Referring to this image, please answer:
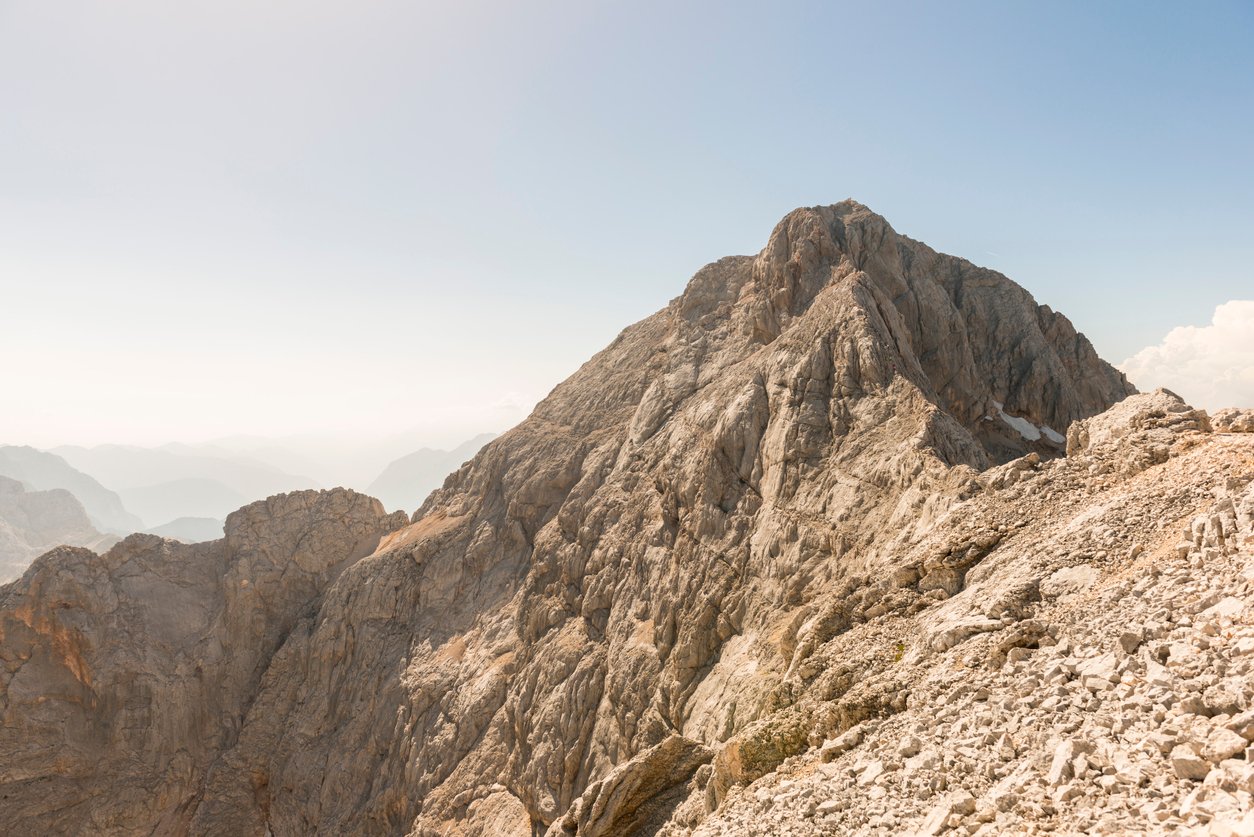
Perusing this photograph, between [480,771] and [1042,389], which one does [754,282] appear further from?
[480,771]

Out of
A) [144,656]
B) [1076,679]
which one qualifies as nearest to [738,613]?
[1076,679]

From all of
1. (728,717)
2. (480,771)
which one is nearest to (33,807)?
(480,771)

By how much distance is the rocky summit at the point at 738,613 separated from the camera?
11.2m

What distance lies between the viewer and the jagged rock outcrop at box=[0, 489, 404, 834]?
53.2 m

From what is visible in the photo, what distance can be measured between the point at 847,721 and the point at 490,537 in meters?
45.0

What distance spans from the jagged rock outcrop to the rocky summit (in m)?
0.24

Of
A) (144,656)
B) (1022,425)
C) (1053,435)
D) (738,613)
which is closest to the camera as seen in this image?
(738,613)

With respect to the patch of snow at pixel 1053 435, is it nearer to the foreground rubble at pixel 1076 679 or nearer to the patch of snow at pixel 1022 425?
the patch of snow at pixel 1022 425

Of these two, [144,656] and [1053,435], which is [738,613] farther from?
[144,656]

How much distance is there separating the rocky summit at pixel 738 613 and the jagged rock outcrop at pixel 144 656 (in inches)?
9.5

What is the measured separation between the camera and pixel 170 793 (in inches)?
2115

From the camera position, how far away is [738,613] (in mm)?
32969

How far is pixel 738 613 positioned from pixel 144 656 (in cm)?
A: 5435

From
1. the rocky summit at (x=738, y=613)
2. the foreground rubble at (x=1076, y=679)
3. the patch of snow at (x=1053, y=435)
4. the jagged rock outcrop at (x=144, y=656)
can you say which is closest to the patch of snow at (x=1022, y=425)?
the rocky summit at (x=738, y=613)
